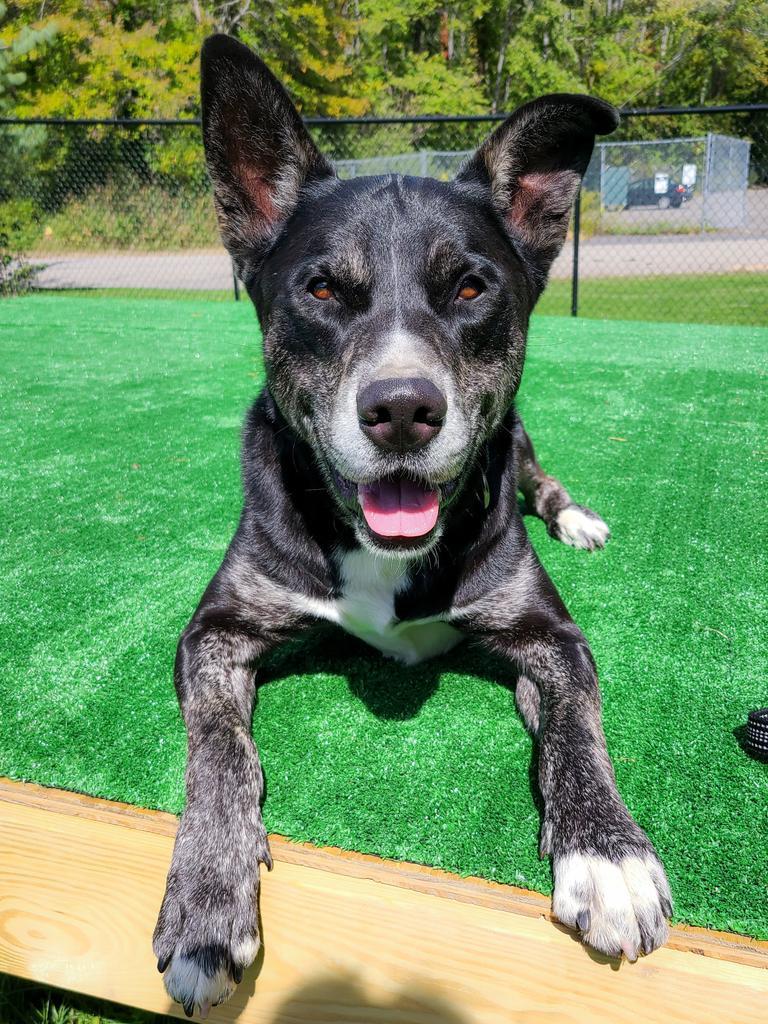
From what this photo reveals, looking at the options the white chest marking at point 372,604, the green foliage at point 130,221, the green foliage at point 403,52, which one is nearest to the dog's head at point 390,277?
the white chest marking at point 372,604

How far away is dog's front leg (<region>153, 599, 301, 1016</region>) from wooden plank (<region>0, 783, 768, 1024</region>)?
0.17 feet

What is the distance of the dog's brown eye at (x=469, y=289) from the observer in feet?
8.21

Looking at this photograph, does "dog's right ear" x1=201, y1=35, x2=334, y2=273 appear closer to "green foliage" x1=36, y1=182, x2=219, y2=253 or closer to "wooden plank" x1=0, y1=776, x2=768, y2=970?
"wooden plank" x1=0, y1=776, x2=768, y2=970

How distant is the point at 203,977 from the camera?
1568 millimetres

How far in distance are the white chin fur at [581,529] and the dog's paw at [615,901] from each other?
6.72 feet

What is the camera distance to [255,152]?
113 inches

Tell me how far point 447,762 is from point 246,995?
816 millimetres

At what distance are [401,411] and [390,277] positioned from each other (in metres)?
0.63

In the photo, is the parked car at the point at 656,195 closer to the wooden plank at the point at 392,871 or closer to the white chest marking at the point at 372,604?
the white chest marking at the point at 372,604

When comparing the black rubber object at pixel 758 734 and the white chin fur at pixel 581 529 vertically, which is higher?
the black rubber object at pixel 758 734

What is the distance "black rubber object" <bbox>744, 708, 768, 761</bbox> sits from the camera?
2.09 meters

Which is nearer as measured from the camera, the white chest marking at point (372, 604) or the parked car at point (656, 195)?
the white chest marking at point (372, 604)

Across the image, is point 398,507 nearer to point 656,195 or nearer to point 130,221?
point 130,221

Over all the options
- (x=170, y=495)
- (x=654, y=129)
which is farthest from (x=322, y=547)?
(x=654, y=129)
